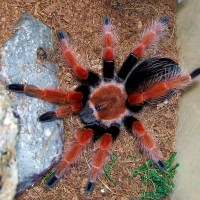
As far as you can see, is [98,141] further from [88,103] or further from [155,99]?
[155,99]

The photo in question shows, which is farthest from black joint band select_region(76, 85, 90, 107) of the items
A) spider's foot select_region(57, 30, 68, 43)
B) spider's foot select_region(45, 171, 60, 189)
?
spider's foot select_region(45, 171, 60, 189)

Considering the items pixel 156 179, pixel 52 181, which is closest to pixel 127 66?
pixel 156 179

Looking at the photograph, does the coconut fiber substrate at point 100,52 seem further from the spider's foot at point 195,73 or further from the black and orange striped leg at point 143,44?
the spider's foot at point 195,73

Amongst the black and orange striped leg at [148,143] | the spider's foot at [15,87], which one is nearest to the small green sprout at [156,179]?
the black and orange striped leg at [148,143]

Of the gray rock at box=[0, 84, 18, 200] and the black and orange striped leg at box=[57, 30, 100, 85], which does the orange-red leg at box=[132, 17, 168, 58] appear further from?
the gray rock at box=[0, 84, 18, 200]

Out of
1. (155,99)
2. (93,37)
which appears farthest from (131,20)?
(155,99)

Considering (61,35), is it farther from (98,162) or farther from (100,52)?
(98,162)
